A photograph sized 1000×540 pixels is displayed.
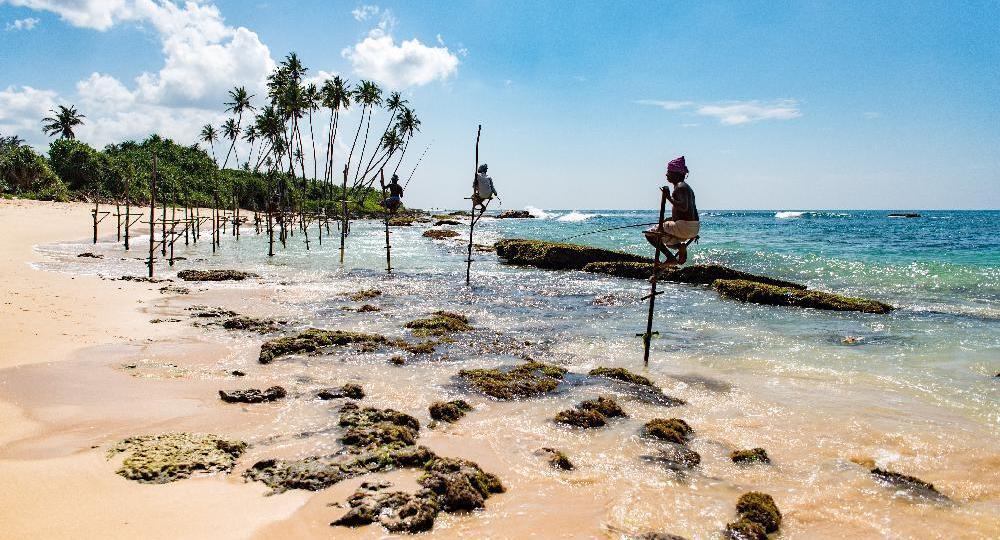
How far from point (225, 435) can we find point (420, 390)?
280cm

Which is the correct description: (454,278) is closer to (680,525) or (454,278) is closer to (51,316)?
(51,316)

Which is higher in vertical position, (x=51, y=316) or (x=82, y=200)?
(x=82, y=200)

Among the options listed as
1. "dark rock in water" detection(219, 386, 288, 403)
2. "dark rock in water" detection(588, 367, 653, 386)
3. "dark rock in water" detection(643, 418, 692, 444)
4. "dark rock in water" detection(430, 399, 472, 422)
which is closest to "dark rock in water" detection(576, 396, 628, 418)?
"dark rock in water" detection(643, 418, 692, 444)

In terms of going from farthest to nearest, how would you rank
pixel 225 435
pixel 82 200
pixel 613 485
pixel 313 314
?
1. pixel 82 200
2. pixel 313 314
3. pixel 225 435
4. pixel 613 485

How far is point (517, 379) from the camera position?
27.8 ft

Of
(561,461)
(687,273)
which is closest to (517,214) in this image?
(687,273)

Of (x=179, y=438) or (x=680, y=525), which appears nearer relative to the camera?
(x=680, y=525)

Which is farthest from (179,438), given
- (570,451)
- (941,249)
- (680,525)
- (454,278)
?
(941,249)

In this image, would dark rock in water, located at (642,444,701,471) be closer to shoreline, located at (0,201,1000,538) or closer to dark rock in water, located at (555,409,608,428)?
shoreline, located at (0,201,1000,538)

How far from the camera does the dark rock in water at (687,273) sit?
19.3 m

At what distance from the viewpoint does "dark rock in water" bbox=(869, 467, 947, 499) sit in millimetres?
5316

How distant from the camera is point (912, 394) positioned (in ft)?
27.1

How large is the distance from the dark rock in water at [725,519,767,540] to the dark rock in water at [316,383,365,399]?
4891 mm

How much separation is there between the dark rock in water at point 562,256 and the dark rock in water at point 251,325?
15.8 metres
